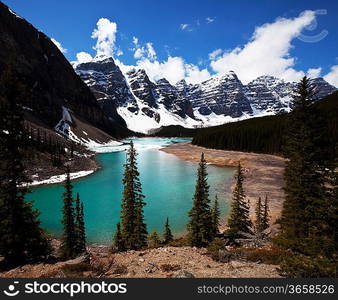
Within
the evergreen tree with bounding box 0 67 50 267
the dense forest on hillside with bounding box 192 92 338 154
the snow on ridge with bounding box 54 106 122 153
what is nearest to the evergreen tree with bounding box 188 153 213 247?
the evergreen tree with bounding box 0 67 50 267

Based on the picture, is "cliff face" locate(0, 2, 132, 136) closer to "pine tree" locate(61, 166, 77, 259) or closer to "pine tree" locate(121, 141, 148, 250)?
"pine tree" locate(61, 166, 77, 259)

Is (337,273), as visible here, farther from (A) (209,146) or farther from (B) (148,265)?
(A) (209,146)

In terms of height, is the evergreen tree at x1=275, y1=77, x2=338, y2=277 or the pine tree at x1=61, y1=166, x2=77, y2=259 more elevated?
the evergreen tree at x1=275, y1=77, x2=338, y2=277

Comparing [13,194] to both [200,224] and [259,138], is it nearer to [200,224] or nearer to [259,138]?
[200,224]

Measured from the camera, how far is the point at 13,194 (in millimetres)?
12516

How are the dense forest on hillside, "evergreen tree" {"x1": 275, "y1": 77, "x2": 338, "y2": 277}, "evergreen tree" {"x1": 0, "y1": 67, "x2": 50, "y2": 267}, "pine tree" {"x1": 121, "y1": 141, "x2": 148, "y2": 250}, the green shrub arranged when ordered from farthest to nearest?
the dense forest on hillside
"pine tree" {"x1": 121, "y1": 141, "x2": 148, "y2": 250}
"evergreen tree" {"x1": 275, "y1": 77, "x2": 338, "y2": 277}
"evergreen tree" {"x1": 0, "y1": 67, "x2": 50, "y2": 267}
the green shrub

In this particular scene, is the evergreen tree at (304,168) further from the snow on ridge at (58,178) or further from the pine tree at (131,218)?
the snow on ridge at (58,178)

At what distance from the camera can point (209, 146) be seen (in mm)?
143375

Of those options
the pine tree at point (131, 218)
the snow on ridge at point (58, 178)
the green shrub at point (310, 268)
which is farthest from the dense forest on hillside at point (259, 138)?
the green shrub at point (310, 268)

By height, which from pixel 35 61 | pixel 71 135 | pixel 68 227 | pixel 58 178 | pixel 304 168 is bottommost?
pixel 58 178

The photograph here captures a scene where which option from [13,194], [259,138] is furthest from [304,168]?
[259,138]

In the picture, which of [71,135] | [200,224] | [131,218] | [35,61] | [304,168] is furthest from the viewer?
[35,61]

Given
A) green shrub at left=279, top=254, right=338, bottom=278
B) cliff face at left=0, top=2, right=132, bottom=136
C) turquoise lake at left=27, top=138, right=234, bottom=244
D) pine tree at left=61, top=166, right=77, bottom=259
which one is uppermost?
cliff face at left=0, top=2, right=132, bottom=136

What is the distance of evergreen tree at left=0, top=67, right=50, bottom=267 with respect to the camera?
39.3 feet
